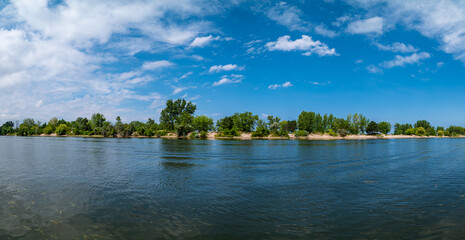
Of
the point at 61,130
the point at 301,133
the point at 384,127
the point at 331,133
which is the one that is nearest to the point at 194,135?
the point at 301,133

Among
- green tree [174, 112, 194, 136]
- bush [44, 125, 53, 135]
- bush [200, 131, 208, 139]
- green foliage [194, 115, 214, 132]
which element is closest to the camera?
bush [200, 131, 208, 139]

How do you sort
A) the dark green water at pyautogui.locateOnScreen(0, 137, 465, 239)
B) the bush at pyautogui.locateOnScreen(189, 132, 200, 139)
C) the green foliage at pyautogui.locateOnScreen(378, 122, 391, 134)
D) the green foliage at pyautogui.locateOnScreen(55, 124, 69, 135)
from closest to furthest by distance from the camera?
1. the dark green water at pyautogui.locateOnScreen(0, 137, 465, 239)
2. the bush at pyautogui.locateOnScreen(189, 132, 200, 139)
3. the green foliage at pyautogui.locateOnScreen(55, 124, 69, 135)
4. the green foliage at pyautogui.locateOnScreen(378, 122, 391, 134)

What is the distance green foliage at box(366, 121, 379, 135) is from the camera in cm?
17425

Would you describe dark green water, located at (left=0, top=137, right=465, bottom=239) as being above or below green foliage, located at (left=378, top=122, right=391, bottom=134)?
below

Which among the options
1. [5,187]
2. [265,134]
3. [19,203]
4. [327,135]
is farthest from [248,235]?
[327,135]

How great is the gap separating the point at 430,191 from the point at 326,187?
22.7 feet

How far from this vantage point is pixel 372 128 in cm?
17500

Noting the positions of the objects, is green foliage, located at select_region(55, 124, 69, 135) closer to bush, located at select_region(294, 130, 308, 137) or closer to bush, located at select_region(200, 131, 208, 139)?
bush, located at select_region(200, 131, 208, 139)

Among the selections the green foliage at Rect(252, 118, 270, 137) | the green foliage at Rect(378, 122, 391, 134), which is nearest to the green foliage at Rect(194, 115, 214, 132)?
the green foliage at Rect(252, 118, 270, 137)

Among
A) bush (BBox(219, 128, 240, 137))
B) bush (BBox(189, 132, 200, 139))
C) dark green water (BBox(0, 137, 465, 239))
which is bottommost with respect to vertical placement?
dark green water (BBox(0, 137, 465, 239))

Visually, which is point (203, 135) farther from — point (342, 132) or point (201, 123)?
point (342, 132)

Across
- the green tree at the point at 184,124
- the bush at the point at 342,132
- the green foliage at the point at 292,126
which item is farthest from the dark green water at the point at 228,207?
the bush at the point at 342,132

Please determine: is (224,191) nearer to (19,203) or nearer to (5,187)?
(19,203)

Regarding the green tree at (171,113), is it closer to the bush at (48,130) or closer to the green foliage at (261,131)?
the green foliage at (261,131)
